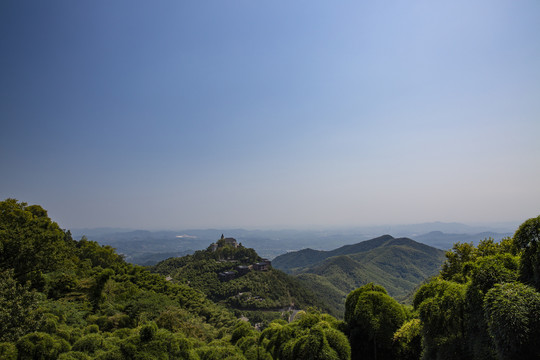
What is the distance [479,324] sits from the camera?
Result: 6.74m

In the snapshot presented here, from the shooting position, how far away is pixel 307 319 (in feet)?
41.4

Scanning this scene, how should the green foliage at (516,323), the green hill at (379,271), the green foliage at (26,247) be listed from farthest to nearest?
1. the green hill at (379,271)
2. the green foliage at (26,247)
3. the green foliage at (516,323)

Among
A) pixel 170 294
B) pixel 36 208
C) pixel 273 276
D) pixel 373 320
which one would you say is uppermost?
pixel 36 208

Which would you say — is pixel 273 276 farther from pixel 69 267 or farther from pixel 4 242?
pixel 4 242

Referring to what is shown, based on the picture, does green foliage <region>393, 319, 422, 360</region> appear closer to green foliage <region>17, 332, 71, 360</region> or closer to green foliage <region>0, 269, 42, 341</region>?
green foliage <region>17, 332, 71, 360</region>

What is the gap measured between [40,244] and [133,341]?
1699cm

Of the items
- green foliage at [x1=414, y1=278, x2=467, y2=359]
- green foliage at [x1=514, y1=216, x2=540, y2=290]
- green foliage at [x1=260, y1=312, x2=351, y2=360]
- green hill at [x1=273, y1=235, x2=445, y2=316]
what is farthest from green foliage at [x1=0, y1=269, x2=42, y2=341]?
green hill at [x1=273, y1=235, x2=445, y2=316]

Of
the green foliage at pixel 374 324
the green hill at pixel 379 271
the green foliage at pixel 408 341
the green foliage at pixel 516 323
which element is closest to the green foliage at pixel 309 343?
the green foliage at pixel 374 324

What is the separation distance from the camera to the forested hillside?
617cm

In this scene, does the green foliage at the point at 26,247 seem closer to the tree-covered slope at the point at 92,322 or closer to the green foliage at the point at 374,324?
the tree-covered slope at the point at 92,322

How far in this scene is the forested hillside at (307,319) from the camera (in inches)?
243

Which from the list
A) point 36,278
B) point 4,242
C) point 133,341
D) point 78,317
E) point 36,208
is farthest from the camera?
point 36,208

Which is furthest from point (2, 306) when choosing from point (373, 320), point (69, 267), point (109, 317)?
point (373, 320)

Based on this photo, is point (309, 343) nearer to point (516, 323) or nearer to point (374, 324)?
point (374, 324)
